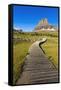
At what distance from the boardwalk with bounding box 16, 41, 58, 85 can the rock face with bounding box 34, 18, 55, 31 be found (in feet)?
0.42

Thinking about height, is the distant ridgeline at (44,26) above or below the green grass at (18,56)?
above

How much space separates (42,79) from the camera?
96.7 inches

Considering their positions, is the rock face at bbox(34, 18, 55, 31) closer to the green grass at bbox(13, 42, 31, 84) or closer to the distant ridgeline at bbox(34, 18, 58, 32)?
the distant ridgeline at bbox(34, 18, 58, 32)

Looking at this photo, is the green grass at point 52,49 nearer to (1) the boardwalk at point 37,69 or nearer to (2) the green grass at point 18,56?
(1) the boardwalk at point 37,69

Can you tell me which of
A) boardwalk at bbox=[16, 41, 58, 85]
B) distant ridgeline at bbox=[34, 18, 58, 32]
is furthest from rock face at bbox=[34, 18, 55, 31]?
boardwalk at bbox=[16, 41, 58, 85]

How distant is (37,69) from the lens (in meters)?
2.45

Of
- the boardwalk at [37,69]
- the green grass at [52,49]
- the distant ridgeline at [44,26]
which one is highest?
the distant ridgeline at [44,26]

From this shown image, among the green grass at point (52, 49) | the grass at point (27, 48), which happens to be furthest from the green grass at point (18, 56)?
the green grass at point (52, 49)

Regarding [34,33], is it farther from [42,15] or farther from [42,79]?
[42,79]

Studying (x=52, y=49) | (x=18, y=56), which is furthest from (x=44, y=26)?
(x=18, y=56)

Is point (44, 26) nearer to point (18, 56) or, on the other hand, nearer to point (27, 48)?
point (27, 48)

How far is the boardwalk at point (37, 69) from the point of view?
2.41 meters

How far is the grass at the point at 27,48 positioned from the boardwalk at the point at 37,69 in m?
0.04
